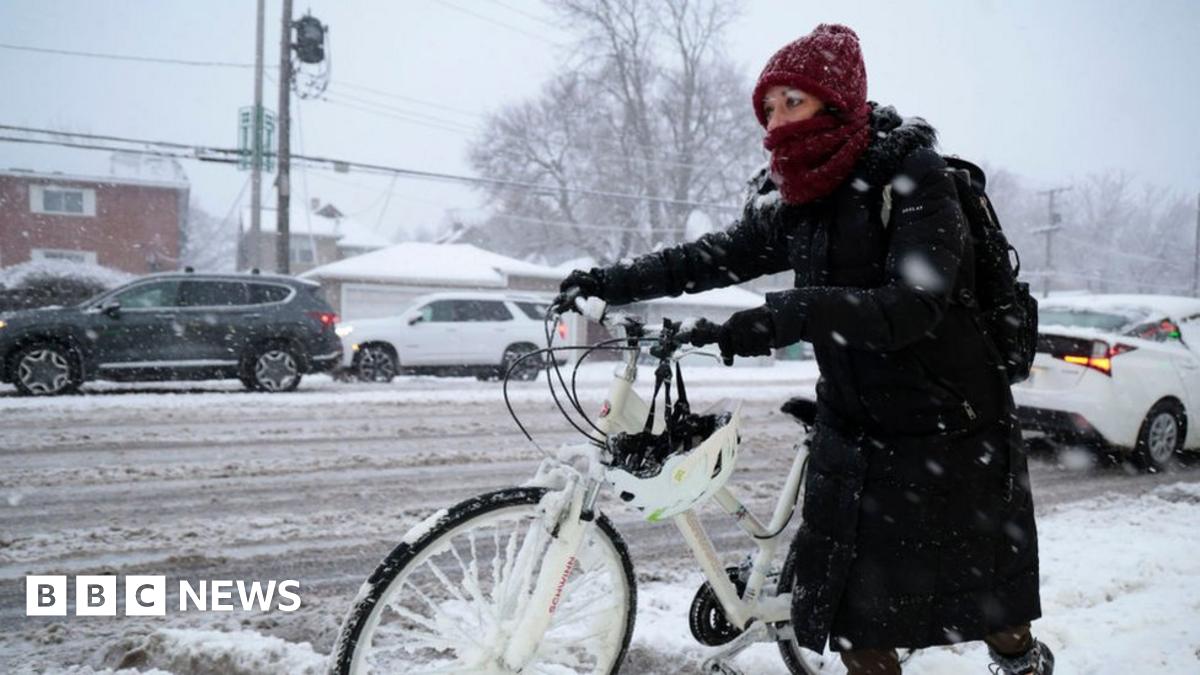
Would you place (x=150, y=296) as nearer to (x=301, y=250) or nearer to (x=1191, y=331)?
(x=1191, y=331)

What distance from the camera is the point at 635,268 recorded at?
243 cm

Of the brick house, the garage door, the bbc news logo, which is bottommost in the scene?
the bbc news logo

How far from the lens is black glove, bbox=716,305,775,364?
172 cm

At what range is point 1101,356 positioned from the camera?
21.2 ft

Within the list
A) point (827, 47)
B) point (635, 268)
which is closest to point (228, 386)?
point (635, 268)

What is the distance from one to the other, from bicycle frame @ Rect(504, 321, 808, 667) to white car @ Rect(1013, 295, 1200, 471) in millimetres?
5213

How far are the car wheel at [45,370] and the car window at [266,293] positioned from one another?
8.27 feet

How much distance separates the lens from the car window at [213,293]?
11352 millimetres

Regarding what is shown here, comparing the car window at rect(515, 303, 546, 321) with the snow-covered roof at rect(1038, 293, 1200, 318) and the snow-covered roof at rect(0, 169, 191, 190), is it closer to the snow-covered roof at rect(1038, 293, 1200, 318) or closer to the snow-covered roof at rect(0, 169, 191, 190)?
the snow-covered roof at rect(1038, 293, 1200, 318)

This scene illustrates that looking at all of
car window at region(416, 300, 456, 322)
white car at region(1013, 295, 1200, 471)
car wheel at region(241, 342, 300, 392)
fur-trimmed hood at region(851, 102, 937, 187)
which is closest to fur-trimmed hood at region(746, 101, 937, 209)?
fur-trimmed hood at region(851, 102, 937, 187)

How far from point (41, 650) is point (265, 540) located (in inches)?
56.7

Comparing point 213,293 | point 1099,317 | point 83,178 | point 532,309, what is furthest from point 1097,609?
point 83,178

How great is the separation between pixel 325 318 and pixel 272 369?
118 centimetres

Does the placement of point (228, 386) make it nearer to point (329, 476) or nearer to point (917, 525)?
point (329, 476)
